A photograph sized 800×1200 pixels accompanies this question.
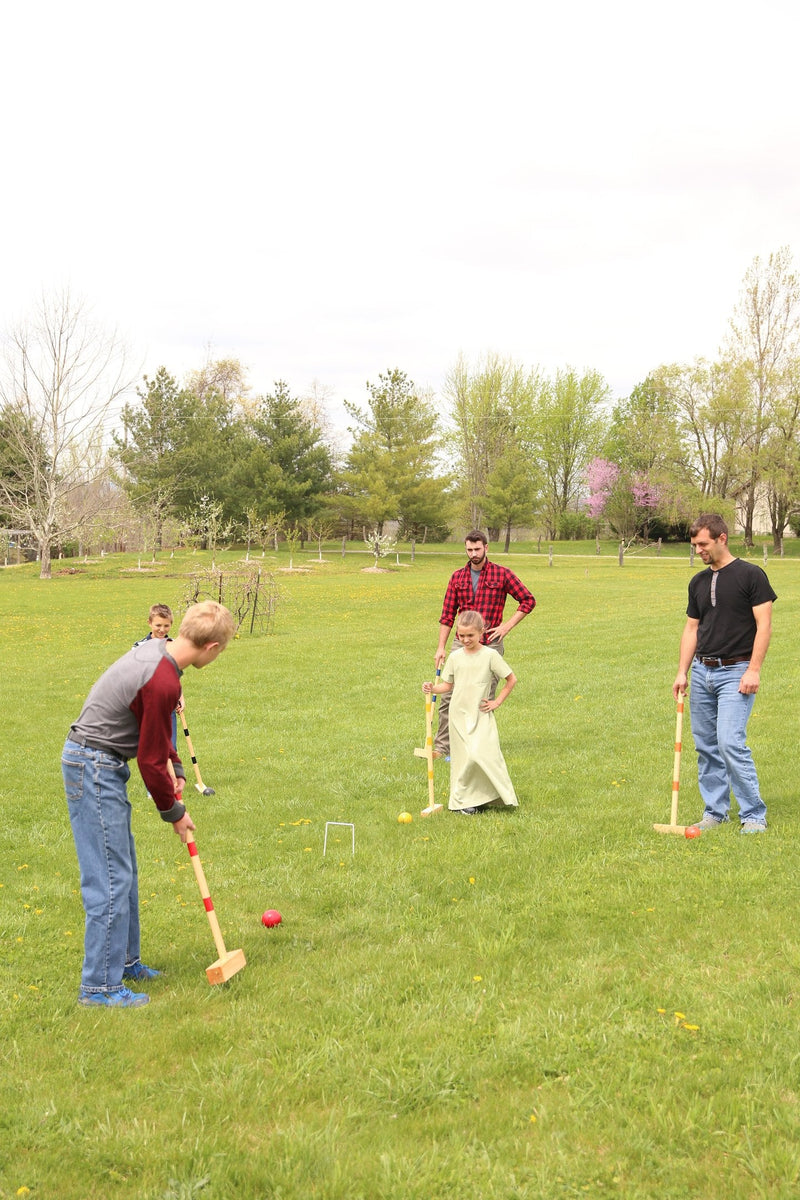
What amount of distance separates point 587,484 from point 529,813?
71.5 m

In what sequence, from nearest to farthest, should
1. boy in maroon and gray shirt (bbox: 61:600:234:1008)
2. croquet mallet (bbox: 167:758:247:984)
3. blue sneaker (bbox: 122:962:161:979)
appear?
boy in maroon and gray shirt (bbox: 61:600:234:1008), croquet mallet (bbox: 167:758:247:984), blue sneaker (bbox: 122:962:161:979)

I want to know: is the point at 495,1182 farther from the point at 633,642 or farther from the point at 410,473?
the point at 410,473

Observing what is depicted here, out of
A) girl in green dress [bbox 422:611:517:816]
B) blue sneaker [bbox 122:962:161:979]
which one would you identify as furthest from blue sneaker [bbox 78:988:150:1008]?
girl in green dress [bbox 422:611:517:816]

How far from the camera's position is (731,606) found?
7.30 metres

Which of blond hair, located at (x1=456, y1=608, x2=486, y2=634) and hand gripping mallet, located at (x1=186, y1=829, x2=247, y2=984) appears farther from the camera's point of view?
blond hair, located at (x1=456, y1=608, x2=486, y2=634)

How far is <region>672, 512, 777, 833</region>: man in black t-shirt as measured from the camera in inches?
281

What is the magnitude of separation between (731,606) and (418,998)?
4.08 m

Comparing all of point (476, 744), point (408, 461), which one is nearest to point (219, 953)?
point (476, 744)

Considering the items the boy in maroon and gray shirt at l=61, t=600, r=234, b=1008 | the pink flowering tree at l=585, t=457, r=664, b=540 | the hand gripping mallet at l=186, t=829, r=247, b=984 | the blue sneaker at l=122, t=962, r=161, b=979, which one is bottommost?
the blue sneaker at l=122, t=962, r=161, b=979

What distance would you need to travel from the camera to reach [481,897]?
6129mm

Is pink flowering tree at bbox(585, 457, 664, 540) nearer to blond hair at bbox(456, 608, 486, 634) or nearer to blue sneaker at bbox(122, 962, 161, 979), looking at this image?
blond hair at bbox(456, 608, 486, 634)

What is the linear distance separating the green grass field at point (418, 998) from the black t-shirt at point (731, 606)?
4.81ft

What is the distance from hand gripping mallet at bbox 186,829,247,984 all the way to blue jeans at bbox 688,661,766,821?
404 cm

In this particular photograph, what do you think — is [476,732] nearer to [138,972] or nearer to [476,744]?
[476,744]
